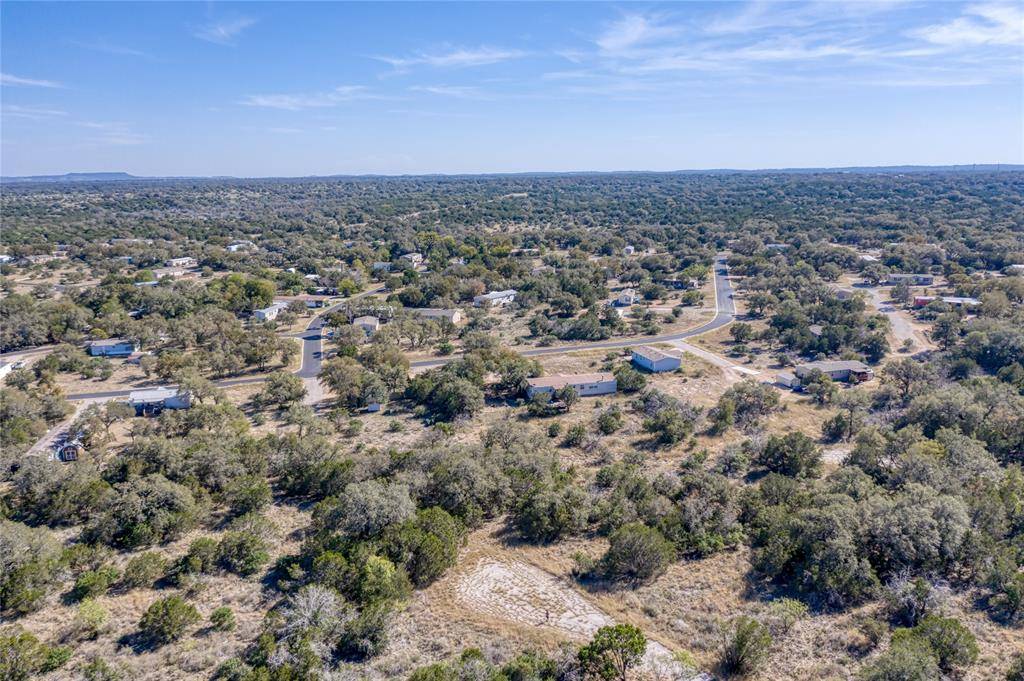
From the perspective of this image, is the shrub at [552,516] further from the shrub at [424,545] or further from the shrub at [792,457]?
the shrub at [792,457]

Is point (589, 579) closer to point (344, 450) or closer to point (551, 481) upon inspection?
point (551, 481)

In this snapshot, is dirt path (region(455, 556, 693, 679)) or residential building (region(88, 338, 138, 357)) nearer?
dirt path (region(455, 556, 693, 679))

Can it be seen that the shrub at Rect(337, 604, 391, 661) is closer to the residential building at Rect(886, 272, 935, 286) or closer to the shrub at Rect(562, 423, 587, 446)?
the shrub at Rect(562, 423, 587, 446)

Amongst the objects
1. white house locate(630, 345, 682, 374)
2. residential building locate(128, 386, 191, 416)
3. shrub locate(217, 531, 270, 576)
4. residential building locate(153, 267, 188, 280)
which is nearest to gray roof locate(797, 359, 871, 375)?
white house locate(630, 345, 682, 374)

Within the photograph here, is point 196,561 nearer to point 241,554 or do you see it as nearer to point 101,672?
point 241,554

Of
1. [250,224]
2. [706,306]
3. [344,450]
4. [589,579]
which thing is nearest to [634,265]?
[706,306]

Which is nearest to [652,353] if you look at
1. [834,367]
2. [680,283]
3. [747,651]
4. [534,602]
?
[834,367]

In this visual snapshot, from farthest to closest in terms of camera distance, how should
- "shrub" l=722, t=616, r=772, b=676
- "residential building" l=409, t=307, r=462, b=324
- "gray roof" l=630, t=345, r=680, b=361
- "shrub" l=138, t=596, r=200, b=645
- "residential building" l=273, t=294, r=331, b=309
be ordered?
"residential building" l=273, t=294, r=331, b=309, "residential building" l=409, t=307, r=462, b=324, "gray roof" l=630, t=345, r=680, b=361, "shrub" l=138, t=596, r=200, b=645, "shrub" l=722, t=616, r=772, b=676
